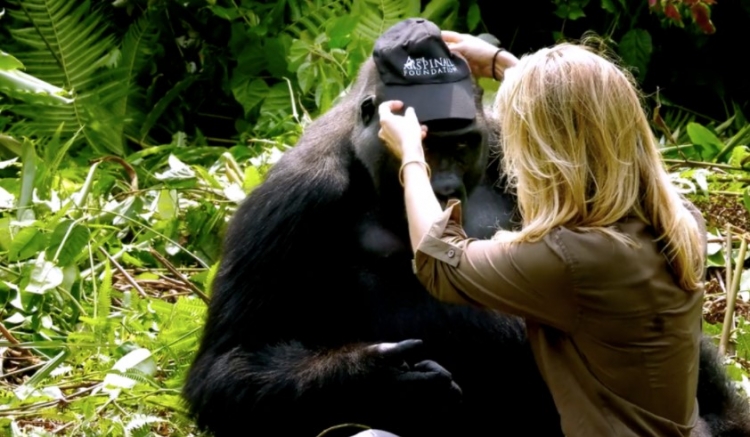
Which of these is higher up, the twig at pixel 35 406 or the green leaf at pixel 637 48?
Answer: the twig at pixel 35 406

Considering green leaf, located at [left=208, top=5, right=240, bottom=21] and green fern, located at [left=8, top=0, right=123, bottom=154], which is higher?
green leaf, located at [left=208, top=5, right=240, bottom=21]

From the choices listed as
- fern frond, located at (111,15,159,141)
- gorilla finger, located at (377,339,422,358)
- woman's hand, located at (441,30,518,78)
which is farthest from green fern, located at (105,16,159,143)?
gorilla finger, located at (377,339,422,358)

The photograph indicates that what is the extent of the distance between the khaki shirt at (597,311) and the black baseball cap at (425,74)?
537 millimetres

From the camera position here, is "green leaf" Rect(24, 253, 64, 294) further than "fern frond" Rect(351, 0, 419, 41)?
No

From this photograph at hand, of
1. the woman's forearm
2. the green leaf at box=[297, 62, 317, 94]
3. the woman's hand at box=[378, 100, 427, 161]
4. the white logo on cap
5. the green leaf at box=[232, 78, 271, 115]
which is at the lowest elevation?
the green leaf at box=[232, 78, 271, 115]

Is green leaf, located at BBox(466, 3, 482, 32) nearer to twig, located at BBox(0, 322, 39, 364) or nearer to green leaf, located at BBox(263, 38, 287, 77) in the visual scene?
green leaf, located at BBox(263, 38, 287, 77)

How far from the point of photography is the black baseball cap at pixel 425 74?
3471mm

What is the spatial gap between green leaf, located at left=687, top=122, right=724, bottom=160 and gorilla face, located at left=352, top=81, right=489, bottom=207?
2305mm

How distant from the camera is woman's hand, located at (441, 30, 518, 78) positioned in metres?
3.87

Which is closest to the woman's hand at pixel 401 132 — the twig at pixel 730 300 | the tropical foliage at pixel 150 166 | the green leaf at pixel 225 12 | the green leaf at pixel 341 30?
the tropical foliage at pixel 150 166

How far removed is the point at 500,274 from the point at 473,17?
12.6 ft

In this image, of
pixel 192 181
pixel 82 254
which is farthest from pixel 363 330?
pixel 192 181

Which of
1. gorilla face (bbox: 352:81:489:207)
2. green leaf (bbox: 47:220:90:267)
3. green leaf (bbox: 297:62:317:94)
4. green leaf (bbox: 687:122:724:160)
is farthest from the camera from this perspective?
green leaf (bbox: 297:62:317:94)

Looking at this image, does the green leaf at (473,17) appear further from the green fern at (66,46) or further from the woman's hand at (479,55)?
the woman's hand at (479,55)
